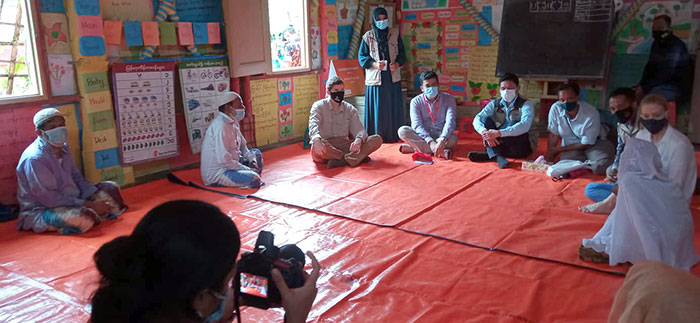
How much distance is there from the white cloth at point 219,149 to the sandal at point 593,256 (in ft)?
9.67

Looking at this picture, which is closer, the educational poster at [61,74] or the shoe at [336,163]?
the educational poster at [61,74]

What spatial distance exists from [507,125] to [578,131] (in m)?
0.72

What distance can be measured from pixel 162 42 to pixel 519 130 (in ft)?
11.8

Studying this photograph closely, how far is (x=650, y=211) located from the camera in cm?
261

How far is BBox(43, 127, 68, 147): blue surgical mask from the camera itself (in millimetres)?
3518

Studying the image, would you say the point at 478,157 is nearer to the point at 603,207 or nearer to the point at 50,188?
the point at 603,207

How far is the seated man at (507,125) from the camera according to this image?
5305 mm

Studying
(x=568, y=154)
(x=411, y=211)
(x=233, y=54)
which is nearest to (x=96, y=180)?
(x=233, y=54)

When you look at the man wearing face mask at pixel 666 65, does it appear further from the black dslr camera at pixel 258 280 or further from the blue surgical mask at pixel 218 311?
the blue surgical mask at pixel 218 311

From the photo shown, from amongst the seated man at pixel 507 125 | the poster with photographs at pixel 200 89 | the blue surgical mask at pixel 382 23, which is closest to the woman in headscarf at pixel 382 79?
the blue surgical mask at pixel 382 23

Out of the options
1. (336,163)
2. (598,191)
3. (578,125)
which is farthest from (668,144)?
(336,163)

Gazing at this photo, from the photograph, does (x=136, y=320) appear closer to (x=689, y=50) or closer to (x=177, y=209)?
(x=177, y=209)

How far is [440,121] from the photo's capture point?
234 inches

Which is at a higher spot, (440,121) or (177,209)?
(177,209)
